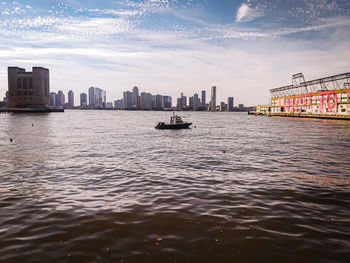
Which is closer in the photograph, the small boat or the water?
the water

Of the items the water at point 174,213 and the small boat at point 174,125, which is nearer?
the water at point 174,213

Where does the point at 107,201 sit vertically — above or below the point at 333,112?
below

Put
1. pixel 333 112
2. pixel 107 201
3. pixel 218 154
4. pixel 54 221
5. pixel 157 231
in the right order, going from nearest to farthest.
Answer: pixel 157 231, pixel 54 221, pixel 107 201, pixel 218 154, pixel 333 112

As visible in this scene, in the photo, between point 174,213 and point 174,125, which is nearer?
point 174,213

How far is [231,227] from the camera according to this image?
8.03 metres

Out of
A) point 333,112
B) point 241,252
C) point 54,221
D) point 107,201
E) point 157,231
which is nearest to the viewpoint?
point 241,252

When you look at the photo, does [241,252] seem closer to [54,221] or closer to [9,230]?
[54,221]

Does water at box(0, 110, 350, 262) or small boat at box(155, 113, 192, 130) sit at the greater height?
small boat at box(155, 113, 192, 130)

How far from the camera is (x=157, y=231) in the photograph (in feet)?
25.5

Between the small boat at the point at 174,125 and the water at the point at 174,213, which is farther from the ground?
the small boat at the point at 174,125

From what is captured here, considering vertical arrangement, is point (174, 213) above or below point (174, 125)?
below

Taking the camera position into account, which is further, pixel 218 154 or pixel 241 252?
pixel 218 154

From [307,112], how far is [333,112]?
20082mm

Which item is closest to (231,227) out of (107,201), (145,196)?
(145,196)
